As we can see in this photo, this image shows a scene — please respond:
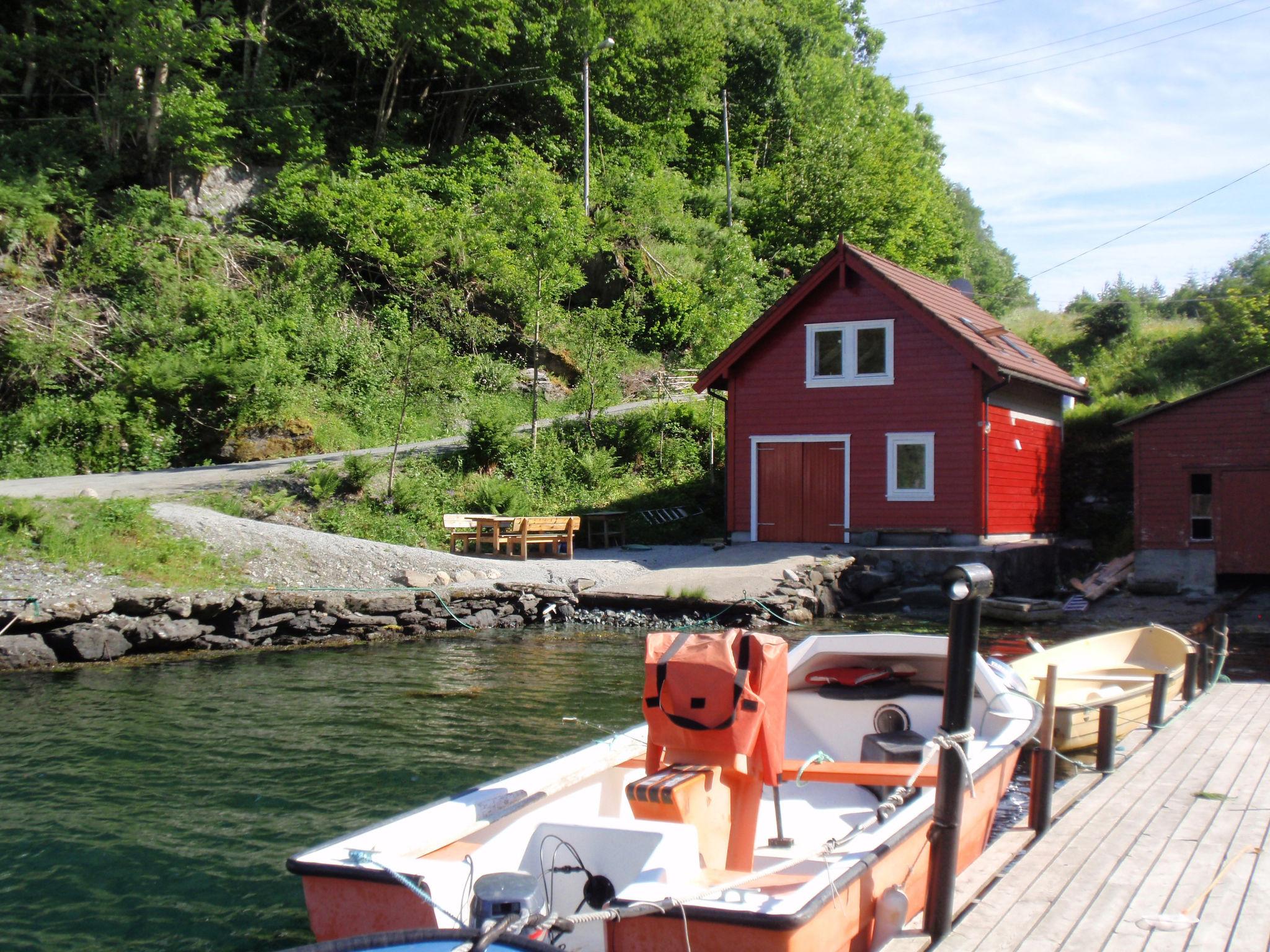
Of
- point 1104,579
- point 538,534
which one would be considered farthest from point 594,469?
point 1104,579

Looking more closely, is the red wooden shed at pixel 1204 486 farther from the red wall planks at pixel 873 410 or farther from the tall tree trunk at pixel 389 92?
the tall tree trunk at pixel 389 92

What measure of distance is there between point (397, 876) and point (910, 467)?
17214mm

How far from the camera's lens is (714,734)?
4.38m

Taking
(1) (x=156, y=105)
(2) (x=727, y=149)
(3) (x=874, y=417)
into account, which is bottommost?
(3) (x=874, y=417)

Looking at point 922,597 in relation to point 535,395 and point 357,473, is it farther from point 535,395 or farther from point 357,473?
point 357,473

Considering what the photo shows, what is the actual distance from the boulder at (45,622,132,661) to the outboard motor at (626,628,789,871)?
10.3 metres

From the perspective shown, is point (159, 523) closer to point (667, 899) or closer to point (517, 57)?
point (667, 899)

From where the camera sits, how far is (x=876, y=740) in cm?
661

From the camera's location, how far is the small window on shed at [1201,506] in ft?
60.9

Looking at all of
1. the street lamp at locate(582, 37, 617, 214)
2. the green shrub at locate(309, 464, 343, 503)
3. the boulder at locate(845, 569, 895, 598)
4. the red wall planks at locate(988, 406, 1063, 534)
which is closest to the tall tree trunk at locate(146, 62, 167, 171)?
the street lamp at locate(582, 37, 617, 214)

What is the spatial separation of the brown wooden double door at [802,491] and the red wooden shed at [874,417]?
3 cm

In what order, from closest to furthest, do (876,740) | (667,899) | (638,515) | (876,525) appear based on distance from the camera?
1. (667,899)
2. (876,740)
3. (876,525)
4. (638,515)

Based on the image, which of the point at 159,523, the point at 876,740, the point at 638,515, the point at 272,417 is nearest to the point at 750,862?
→ the point at 876,740

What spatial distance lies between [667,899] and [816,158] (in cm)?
3894
